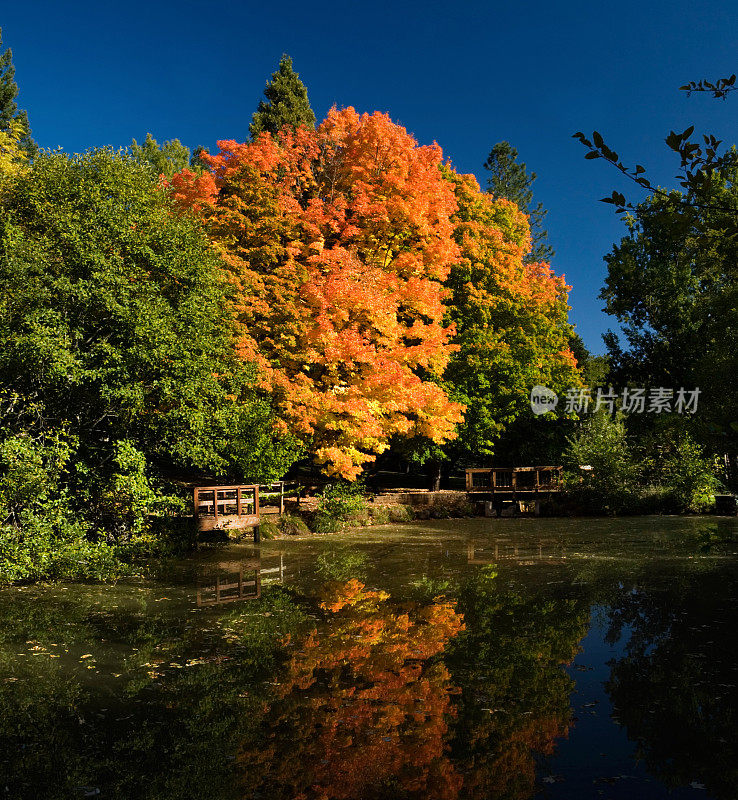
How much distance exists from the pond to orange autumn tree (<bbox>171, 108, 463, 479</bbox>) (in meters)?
7.96

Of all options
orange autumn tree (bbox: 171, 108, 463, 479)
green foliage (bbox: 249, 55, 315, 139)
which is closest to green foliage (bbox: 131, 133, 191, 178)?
green foliage (bbox: 249, 55, 315, 139)

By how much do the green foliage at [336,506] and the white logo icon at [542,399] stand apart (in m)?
10.9

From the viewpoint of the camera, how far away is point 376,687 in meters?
6.83

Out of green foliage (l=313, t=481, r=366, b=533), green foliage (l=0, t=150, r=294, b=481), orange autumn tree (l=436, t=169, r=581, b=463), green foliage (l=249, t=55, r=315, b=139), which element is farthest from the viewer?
green foliage (l=249, t=55, r=315, b=139)

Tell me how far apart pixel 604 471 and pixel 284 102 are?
28.6m

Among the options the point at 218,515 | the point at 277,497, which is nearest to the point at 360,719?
the point at 218,515

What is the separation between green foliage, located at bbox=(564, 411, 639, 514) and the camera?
25.7 m

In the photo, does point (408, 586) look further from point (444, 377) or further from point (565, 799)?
point (444, 377)

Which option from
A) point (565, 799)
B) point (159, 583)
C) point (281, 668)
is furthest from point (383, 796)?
point (159, 583)

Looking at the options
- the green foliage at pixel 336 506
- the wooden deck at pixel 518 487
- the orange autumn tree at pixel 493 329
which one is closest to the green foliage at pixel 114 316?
the green foliage at pixel 336 506

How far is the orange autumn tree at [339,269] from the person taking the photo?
65.0 ft

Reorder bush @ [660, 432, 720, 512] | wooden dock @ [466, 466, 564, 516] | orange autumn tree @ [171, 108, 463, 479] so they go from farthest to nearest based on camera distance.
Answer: wooden dock @ [466, 466, 564, 516] → bush @ [660, 432, 720, 512] → orange autumn tree @ [171, 108, 463, 479]

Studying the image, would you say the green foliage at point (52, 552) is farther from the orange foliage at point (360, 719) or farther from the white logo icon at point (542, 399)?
the white logo icon at point (542, 399)

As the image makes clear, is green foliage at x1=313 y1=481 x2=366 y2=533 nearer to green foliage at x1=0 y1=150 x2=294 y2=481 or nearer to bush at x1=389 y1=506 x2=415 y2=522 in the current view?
bush at x1=389 y1=506 x2=415 y2=522
